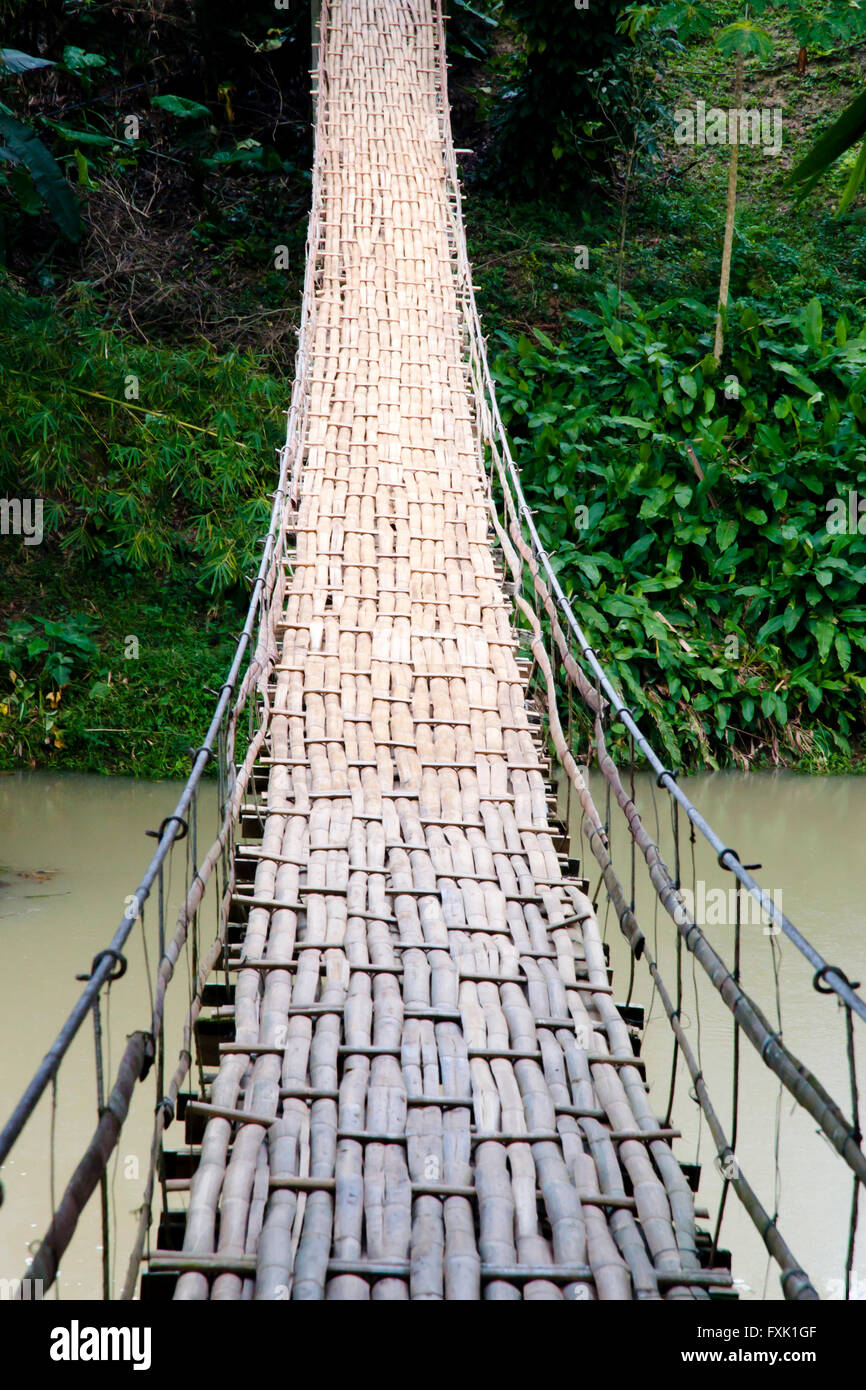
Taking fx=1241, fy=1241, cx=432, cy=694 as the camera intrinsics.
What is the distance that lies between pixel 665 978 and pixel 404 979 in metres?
2.28

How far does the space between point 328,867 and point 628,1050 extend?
0.69 m

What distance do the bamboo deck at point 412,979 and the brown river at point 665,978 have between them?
0.31 meters

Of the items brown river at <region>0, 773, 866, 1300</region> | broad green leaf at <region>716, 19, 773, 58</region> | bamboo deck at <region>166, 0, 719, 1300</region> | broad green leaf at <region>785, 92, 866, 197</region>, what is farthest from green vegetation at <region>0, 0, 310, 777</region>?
broad green leaf at <region>785, 92, 866, 197</region>

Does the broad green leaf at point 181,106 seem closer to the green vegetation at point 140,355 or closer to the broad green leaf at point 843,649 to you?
the green vegetation at point 140,355

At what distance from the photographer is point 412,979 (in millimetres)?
1974

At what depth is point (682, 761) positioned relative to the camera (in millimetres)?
4934

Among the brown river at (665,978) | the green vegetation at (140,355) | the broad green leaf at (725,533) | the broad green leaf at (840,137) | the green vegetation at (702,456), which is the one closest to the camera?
the broad green leaf at (840,137)

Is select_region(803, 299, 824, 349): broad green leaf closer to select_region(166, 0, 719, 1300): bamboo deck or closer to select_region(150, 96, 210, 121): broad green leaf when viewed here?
select_region(166, 0, 719, 1300): bamboo deck

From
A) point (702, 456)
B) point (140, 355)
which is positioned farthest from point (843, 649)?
point (140, 355)

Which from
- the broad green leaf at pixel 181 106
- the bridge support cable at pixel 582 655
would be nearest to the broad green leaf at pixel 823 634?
the bridge support cable at pixel 582 655

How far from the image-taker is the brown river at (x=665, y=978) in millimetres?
2631

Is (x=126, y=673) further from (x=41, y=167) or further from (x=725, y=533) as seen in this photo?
(x=725, y=533)

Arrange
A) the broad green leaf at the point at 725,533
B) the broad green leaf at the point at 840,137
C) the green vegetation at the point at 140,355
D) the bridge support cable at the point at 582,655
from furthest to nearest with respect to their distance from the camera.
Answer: the broad green leaf at the point at 725,533, the green vegetation at the point at 140,355, the bridge support cable at the point at 582,655, the broad green leaf at the point at 840,137
